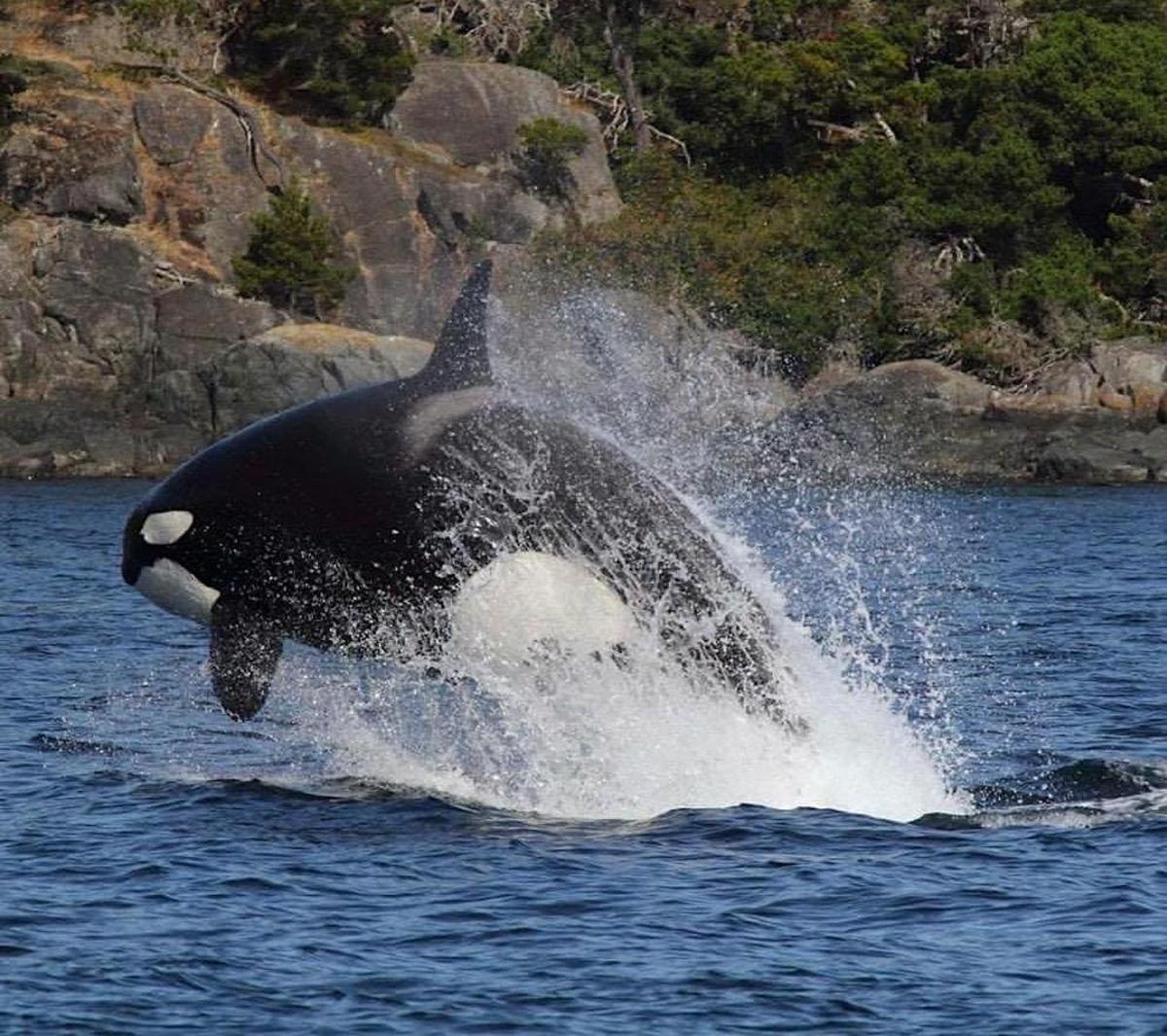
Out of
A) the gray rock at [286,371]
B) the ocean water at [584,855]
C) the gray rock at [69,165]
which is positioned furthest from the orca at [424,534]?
the gray rock at [69,165]

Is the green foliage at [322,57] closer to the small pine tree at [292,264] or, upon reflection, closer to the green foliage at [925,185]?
the small pine tree at [292,264]

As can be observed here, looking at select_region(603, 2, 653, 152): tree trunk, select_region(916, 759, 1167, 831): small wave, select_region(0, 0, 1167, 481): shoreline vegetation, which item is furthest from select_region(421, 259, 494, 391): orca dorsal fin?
select_region(603, 2, 653, 152): tree trunk

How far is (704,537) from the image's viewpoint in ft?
46.5

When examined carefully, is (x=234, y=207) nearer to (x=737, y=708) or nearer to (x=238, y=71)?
(x=238, y=71)

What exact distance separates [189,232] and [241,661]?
1799 inches

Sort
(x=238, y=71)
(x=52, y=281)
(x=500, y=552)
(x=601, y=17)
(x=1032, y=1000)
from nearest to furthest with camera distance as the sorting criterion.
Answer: (x=1032, y=1000) < (x=500, y=552) < (x=52, y=281) < (x=238, y=71) < (x=601, y=17)

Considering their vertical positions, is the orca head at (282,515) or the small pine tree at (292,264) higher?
the small pine tree at (292,264)

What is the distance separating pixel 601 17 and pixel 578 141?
643 centimetres

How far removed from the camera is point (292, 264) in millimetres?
56812

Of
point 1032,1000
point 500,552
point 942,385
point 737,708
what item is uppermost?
point 942,385

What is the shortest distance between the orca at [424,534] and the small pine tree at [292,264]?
142 feet

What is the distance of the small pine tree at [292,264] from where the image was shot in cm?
5669

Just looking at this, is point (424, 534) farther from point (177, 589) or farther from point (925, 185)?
point (925, 185)

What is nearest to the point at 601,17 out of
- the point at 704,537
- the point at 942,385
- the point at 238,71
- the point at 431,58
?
the point at 431,58
